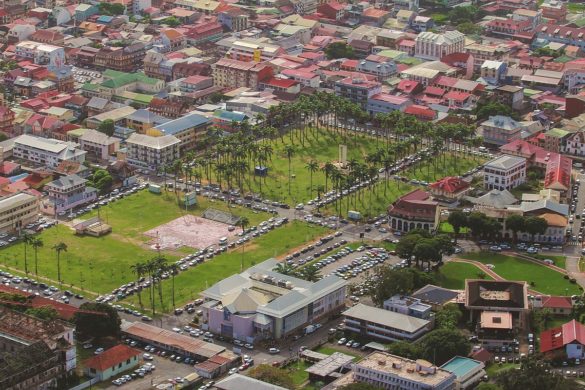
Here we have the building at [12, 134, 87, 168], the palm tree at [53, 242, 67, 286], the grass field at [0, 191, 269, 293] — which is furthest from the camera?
the building at [12, 134, 87, 168]

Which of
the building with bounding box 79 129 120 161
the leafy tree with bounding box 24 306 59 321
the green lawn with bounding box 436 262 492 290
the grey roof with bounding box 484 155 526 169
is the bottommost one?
the green lawn with bounding box 436 262 492 290

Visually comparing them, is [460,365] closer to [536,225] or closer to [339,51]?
[536,225]

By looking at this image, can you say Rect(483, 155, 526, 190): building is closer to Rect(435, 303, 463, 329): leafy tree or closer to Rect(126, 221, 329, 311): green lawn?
Rect(126, 221, 329, 311): green lawn

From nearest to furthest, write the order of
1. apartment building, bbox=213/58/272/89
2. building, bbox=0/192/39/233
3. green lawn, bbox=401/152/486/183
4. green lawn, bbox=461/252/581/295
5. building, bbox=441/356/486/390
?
building, bbox=441/356/486/390, green lawn, bbox=461/252/581/295, building, bbox=0/192/39/233, green lawn, bbox=401/152/486/183, apartment building, bbox=213/58/272/89

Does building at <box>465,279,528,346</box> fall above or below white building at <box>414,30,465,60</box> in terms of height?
below

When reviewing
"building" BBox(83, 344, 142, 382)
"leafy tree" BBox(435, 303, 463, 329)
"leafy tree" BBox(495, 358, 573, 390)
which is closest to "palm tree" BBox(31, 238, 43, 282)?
"building" BBox(83, 344, 142, 382)

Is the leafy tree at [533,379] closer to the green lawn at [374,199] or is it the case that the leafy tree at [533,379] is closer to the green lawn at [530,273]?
the green lawn at [530,273]

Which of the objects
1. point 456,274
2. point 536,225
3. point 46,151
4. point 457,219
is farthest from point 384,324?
point 46,151
